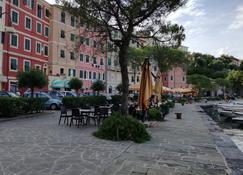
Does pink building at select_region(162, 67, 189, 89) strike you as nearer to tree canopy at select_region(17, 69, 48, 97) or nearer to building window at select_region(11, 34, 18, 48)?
building window at select_region(11, 34, 18, 48)

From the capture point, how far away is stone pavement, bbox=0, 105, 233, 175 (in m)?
6.78

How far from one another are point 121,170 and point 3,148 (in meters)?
3.72

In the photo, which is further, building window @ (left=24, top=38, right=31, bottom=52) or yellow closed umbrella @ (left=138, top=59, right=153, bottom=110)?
building window @ (left=24, top=38, right=31, bottom=52)

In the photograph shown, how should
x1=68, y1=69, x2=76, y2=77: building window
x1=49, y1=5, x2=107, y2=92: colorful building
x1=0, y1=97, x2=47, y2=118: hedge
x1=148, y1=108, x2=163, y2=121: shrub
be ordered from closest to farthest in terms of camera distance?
x1=0, y1=97, x2=47, y2=118: hedge, x1=148, y1=108, x2=163, y2=121: shrub, x1=49, y1=5, x2=107, y2=92: colorful building, x1=68, y1=69, x2=76, y2=77: building window

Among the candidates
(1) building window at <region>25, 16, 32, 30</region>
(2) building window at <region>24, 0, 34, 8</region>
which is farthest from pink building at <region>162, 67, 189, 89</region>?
(2) building window at <region>24, 0, 34, 8</region>

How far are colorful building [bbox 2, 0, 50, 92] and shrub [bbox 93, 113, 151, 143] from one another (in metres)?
25.7

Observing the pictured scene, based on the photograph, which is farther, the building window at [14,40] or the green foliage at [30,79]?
the building window at [14,40]

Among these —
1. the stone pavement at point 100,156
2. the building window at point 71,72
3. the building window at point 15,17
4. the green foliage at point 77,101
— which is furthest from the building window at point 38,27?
the stone pavement at point 100,156

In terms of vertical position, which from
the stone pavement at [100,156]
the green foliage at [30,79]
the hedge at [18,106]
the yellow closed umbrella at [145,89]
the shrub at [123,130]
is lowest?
the stone pavement at [100,156]

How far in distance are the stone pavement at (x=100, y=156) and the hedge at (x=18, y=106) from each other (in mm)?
6132

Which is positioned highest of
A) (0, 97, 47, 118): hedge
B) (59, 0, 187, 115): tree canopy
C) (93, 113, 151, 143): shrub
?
(59, 0, 187, 115): tree canopy

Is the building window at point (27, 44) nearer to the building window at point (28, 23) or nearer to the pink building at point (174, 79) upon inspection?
the building window at point (28, 23)

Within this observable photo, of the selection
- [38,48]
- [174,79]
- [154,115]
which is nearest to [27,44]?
[38,48]

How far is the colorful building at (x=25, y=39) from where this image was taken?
37.6 meters
